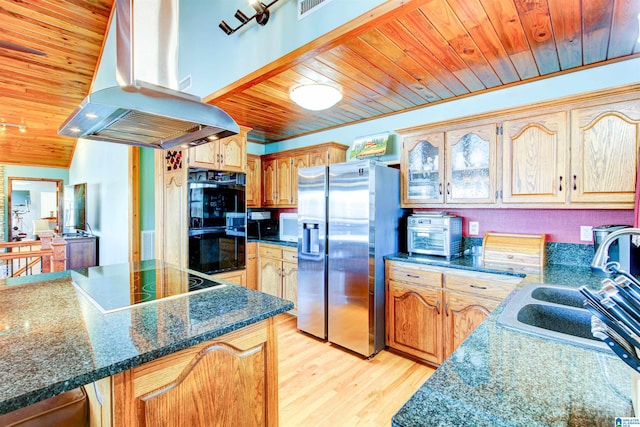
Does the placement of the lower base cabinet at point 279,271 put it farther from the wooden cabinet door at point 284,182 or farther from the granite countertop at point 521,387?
the granite countertop at point 521,387

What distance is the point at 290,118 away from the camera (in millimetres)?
3547

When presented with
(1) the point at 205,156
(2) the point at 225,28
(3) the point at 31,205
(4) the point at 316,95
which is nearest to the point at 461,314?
(4) the point at 316,95

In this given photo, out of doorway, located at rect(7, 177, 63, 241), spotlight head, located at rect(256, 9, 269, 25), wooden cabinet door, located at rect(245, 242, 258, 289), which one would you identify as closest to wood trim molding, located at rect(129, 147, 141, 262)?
wooden cabinet door, located at rect(245, 242, 258, 289)

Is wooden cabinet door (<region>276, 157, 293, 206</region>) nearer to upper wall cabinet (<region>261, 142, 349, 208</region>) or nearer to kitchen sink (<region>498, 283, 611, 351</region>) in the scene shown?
upper wall cabinet (<region>261, 142, 349, 208</region>)

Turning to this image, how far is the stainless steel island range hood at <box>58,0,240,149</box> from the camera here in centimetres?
129

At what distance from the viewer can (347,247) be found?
283cm

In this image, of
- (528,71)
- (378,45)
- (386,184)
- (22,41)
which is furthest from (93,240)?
(528,71)

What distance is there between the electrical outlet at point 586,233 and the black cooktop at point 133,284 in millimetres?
2656

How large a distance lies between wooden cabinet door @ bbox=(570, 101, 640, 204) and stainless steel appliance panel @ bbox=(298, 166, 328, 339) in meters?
1.96

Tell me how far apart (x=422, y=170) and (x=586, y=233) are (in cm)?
133

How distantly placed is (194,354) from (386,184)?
2.15 m

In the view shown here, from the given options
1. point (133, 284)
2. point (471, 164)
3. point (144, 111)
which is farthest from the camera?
point (471, 164)

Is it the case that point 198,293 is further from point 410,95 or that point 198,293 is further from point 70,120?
point 410,95

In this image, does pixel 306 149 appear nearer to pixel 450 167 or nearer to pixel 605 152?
pixel 450 167
